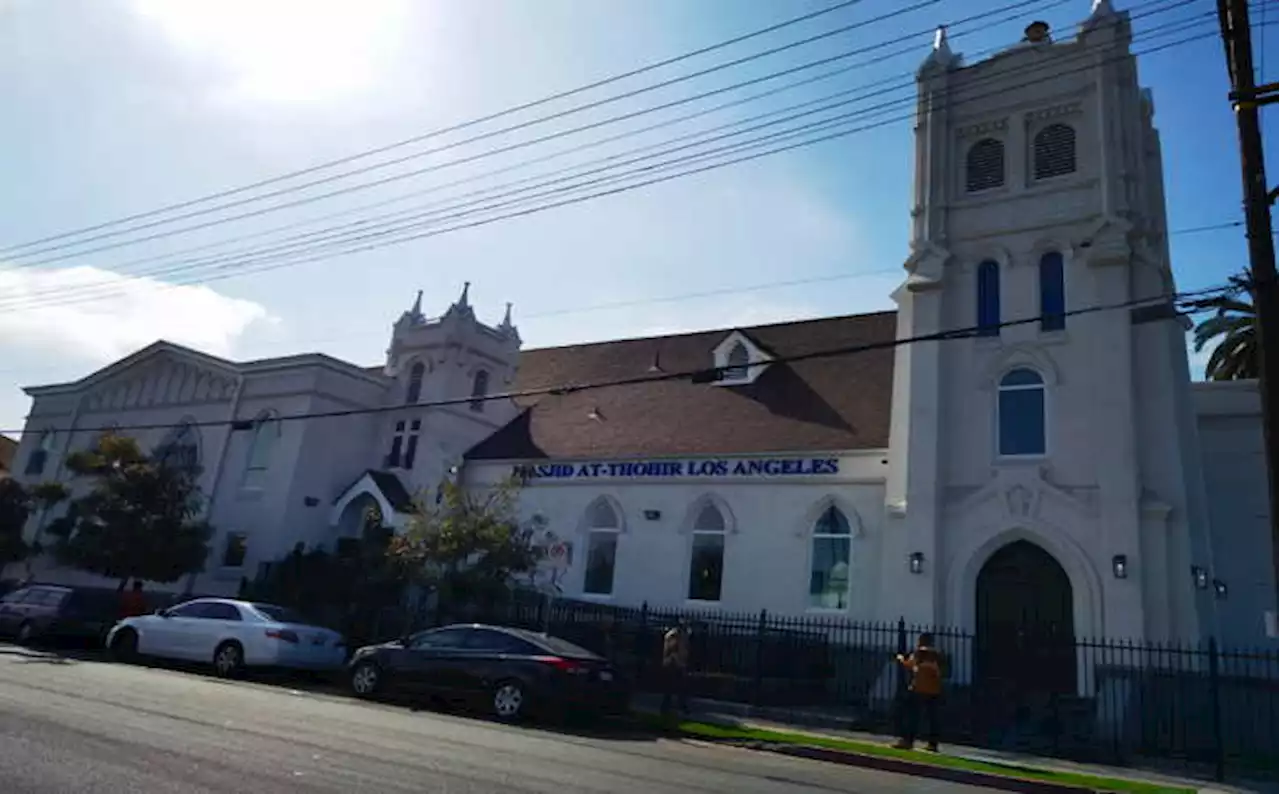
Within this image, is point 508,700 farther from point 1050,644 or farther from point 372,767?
point 1050,644

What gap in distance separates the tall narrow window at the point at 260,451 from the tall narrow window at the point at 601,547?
36.0ft

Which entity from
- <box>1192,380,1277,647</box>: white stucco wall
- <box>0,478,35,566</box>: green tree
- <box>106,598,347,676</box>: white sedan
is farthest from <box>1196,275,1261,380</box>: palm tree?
<box>0,478,35,566</box>: green tree

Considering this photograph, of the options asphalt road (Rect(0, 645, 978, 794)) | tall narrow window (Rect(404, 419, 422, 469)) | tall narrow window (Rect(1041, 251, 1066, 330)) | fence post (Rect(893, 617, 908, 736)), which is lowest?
asphalt road (Rect(0, 645, 978, 794))

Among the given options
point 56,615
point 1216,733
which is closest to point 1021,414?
point 1216,733

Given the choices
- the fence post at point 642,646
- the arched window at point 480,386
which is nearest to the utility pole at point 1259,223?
the fence post at point 642,646

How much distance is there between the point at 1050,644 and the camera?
54.5 feet

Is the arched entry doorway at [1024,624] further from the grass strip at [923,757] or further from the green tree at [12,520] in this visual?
the green tree at [12,520]

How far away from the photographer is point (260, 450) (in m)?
28.1

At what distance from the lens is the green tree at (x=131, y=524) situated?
80.4 ft

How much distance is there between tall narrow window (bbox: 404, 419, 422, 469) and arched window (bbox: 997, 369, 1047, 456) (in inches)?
685

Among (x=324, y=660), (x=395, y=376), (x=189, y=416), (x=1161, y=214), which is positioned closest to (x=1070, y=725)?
(x=1161, y=214)

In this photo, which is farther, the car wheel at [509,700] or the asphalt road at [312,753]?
the car wheel at [509,700]

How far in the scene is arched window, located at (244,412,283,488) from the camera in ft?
90.9

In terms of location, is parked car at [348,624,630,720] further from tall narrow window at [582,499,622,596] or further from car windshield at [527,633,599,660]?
tall narrow window at [582,499,622,596]
